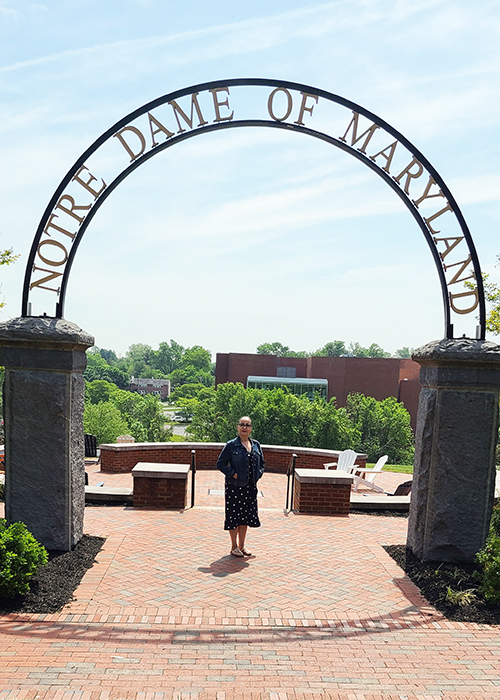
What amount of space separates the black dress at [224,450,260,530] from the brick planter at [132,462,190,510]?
2315 millimetres

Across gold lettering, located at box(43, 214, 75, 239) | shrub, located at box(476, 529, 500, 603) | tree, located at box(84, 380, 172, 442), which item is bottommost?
tree, located at box(84, 380, 172, 442)

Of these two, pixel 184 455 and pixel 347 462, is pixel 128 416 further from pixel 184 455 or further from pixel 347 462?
pixel 347 462

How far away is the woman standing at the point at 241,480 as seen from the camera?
609 centimetres

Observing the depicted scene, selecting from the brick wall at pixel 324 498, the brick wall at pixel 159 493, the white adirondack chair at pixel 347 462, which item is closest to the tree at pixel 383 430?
the white adirondack chair at pixel 347 462

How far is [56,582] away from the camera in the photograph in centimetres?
510

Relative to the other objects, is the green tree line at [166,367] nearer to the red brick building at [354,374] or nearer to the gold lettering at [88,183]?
the red brick building at [354,374]

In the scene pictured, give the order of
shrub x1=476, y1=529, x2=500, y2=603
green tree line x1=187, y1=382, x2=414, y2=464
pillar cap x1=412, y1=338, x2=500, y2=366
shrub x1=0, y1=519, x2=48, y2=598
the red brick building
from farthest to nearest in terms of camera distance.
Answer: the red brick building → green tree line x1=187, y1=382, x2=414, y2=464 → pillar cap x1=412, y1=338, x2=500, y2=366 → shrub x1=476, y1=529, x2=500, y2=603 → shrub x1=0, y1=519, x2=48, y2=598

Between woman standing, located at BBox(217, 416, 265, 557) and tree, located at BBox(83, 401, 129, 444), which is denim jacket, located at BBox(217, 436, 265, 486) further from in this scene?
tree, located at BBox(83, 401, 129, 444)

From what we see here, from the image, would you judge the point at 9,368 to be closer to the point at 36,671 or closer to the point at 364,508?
the point at 36,671

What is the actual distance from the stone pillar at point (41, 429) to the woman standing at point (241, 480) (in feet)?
5.39

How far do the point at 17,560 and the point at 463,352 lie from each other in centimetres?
461

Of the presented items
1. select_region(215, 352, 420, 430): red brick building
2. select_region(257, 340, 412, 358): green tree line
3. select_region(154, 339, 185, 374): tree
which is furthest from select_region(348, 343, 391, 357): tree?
select_region(215, 352, 420, 430): red brick building


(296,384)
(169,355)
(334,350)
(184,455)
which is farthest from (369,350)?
(184,455)

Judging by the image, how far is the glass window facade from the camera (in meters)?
53.7
